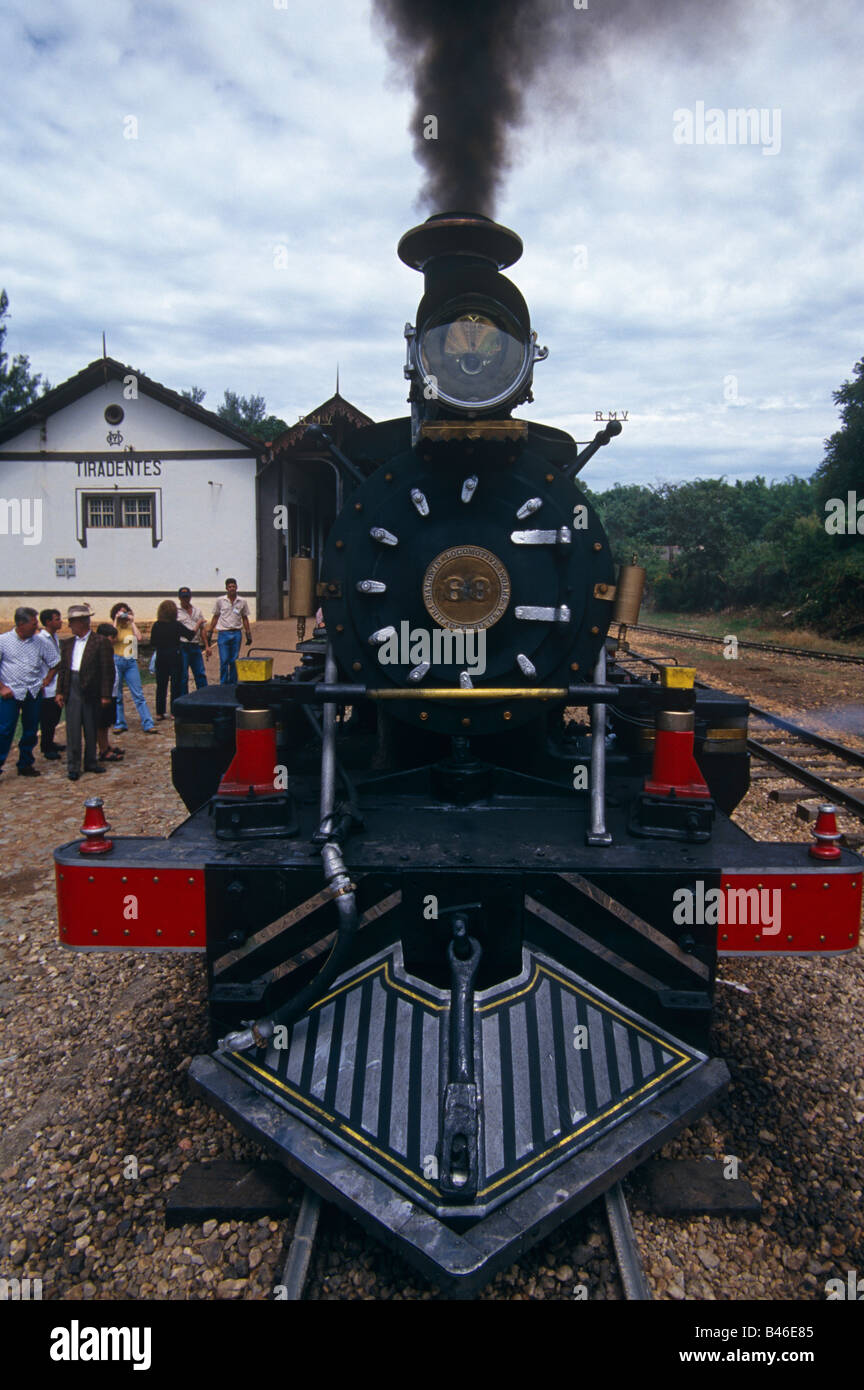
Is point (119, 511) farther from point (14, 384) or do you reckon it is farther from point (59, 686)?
point (14, 384)

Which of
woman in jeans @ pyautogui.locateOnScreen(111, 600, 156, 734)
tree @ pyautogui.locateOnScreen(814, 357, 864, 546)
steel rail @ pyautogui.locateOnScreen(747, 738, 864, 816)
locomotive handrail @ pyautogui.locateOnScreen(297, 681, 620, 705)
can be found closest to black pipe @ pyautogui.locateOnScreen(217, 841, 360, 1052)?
locomotive handrail @ pyautogui.locateOnScreen(297, 681, 620, 705)

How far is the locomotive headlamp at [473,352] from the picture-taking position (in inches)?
121

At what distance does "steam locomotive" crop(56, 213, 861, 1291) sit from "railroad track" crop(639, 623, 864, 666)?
15.6 metres

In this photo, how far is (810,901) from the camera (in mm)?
2604

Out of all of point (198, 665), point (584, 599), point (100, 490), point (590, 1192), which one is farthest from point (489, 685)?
point (100, 490)

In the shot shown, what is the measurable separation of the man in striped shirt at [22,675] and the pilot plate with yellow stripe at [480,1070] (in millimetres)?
6288

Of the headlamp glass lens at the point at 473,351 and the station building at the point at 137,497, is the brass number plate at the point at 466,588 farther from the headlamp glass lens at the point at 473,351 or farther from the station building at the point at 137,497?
the station building at the point at 137,497

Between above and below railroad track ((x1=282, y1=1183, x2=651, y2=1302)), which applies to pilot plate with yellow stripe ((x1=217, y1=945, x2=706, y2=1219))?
above

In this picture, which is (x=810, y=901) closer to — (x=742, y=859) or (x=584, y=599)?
(x=742, y=859)

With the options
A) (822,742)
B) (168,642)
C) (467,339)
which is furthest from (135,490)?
(467,339)

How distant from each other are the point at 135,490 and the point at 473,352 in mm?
16942

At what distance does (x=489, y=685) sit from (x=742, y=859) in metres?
1.05

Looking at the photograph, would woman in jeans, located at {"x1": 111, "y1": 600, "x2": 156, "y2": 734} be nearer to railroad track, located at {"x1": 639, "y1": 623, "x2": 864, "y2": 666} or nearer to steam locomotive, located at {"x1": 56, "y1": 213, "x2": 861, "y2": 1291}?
steam locomotive, located at {"x1": 56, "y1": 213, "x2": 861, "y2": 1291}

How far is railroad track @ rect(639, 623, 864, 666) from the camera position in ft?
57.5
